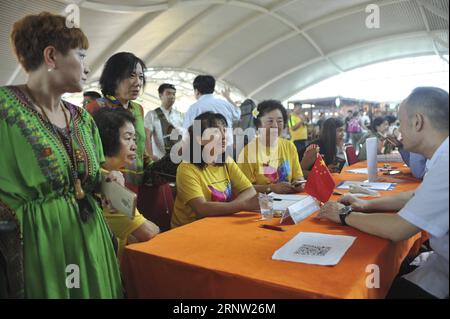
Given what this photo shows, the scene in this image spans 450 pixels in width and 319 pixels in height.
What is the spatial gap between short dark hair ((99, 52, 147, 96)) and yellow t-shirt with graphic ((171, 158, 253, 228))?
0.65 m

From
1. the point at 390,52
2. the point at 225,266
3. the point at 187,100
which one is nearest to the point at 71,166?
the point at 225,266

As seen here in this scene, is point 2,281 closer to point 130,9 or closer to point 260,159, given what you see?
point 260,159

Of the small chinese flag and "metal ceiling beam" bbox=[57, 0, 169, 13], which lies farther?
"metal ceiling beam" bbox=[57, 0, 169, 13]

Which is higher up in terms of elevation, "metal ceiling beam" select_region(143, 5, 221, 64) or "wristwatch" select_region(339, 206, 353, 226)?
"metal ceiling beam" select_region(143, 5, 221, 64)

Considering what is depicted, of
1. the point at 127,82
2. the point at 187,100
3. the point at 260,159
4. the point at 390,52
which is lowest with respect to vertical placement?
the point at 260,159

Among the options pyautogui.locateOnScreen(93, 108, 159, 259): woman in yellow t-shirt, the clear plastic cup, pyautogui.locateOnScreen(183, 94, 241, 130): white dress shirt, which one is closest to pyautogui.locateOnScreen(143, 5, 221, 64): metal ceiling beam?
pyautogui.locateOnScreen(183, 94, 241, 130): white dress shirt

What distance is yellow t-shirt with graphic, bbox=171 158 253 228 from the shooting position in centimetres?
203

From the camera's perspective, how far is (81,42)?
1.28 meters

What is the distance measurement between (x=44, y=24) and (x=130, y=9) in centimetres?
908

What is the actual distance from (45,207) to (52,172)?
4.7 inches

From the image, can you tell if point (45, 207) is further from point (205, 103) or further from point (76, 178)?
point (205, 103)

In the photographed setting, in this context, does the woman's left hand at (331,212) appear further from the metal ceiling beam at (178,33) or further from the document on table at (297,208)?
the metal ceiling beam at (178,33)

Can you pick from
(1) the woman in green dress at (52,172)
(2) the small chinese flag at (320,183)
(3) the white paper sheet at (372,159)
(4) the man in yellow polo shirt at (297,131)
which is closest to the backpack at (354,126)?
(4) the man in yellow polo shirt at (297,131)

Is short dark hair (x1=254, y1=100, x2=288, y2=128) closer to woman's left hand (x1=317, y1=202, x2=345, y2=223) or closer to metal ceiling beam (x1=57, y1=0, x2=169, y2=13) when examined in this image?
woman's left hand (x1=317, y1=202, x2=345, y2=223)
